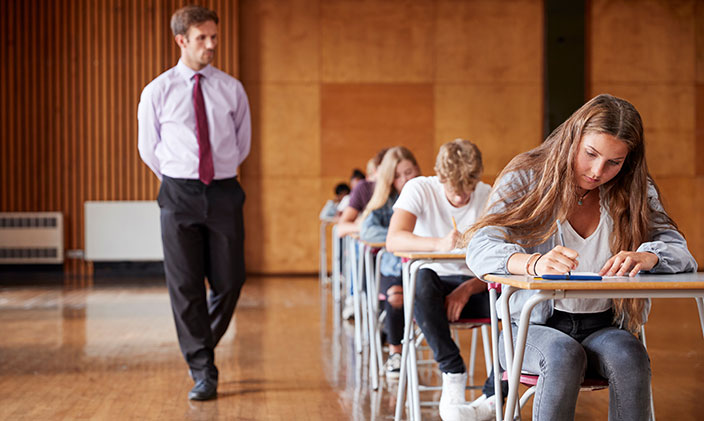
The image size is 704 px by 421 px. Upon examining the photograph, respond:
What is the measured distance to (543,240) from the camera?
1.95m

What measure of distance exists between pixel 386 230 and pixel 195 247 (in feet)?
3.05

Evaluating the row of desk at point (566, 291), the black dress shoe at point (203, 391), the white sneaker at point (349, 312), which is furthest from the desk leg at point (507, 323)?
the white sneaker at point (349, 312)

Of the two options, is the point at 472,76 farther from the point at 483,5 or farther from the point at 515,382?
the point at 515,382

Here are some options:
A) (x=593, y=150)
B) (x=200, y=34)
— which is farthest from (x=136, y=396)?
(x=593, y=150)

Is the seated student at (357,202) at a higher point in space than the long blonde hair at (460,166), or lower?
lower

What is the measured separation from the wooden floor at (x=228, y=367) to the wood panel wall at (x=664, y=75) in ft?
11.6

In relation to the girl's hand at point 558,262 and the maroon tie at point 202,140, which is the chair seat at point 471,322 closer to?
the girl's hand at point 558,262

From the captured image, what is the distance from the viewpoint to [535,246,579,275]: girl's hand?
1.68 meters

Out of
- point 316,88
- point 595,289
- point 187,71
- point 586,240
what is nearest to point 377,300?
point 187,71

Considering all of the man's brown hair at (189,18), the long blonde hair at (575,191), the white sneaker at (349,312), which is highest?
the man's brown hair at (189,18)

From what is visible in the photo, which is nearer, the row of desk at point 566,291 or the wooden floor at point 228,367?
the row of desk at point 566,291

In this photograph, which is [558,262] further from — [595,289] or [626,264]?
[626,264]

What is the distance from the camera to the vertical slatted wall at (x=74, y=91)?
30.5 feet

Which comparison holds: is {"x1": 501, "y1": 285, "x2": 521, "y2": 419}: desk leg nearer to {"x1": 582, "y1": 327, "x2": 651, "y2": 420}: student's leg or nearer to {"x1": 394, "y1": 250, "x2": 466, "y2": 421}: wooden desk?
{"x1": 582, "y1": 327, "x2": 651, "y2": 420}: student's leg
